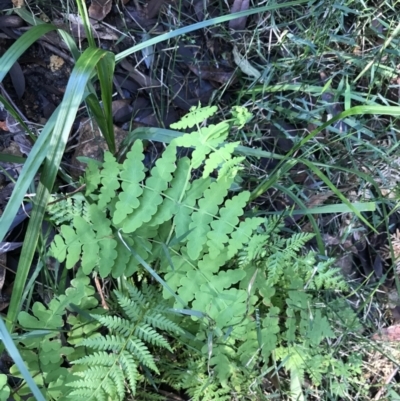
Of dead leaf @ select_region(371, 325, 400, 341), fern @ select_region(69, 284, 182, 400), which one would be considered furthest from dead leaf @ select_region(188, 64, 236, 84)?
dead leaf @ select_region(371, 325, 400, 341)

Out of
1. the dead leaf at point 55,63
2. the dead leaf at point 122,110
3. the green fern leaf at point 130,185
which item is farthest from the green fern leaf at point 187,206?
the dead leaf at point 55,63

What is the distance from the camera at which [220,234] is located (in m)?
1.54

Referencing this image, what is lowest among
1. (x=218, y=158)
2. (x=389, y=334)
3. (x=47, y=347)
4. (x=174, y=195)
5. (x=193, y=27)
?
(x=389, y=334)

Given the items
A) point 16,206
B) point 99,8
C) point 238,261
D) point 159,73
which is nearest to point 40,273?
point 16,206

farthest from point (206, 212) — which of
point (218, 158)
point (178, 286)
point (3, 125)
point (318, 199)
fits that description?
point (3, 125)

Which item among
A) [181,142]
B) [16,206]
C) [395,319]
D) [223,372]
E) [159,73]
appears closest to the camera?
[16,206]

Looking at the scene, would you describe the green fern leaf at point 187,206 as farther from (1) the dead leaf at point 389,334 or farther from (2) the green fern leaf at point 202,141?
(1) the dead leaf at point 389,334

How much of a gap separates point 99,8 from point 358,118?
123cm

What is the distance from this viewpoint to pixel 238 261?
1.81 meters

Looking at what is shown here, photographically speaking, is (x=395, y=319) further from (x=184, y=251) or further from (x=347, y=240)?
(x=184, y=251)

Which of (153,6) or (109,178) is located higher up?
(153,6)

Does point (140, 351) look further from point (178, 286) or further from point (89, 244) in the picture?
point (89, 244)

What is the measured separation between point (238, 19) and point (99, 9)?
60 cm

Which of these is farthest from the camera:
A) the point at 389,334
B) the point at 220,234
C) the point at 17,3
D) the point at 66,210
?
the point at 389,334
